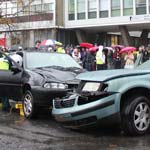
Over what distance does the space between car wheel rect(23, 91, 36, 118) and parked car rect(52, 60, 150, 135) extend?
2095 mm

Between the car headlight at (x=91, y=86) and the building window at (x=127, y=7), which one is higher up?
the building window at (x=127, y=7)

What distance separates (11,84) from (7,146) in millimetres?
4206

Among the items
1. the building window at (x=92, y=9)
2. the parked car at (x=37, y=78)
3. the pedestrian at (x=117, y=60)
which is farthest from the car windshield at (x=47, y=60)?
the building window at (x=92, y=9)

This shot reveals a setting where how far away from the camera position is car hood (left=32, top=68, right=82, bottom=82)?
9891 mm

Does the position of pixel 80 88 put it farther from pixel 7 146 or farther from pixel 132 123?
pixel 7 146

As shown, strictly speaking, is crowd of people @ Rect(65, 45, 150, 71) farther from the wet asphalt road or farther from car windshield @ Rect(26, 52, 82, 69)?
the wet asphalt road

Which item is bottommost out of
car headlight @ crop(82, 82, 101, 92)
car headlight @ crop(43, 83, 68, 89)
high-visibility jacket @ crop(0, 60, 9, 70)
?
car headlight @ crop(43, 83, 68, 89)

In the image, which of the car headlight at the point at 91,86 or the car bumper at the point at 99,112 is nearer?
the car bumper at the point at 99,112

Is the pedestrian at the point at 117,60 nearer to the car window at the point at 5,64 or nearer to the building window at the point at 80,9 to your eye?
the car window at the point at 5,64

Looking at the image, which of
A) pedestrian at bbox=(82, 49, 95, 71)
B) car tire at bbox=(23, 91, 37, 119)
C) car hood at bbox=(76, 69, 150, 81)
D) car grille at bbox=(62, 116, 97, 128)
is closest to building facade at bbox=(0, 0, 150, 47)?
pedestrian at bbox=(82, 49, 95, 71)

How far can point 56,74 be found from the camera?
1009 centimetres

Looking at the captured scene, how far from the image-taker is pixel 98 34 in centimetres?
6100

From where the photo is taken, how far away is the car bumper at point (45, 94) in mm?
9645

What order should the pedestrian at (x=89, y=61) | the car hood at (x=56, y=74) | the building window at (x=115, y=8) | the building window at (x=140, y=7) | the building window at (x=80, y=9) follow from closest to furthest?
1. the car hood at (x=56, y=74)
2. the pedestrian at (x=89, y=61)
3. the building window at (x=140, y=7)
4. the building window at (x=115, y=8)
5. the building window at (x=80, y=9)
